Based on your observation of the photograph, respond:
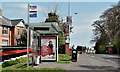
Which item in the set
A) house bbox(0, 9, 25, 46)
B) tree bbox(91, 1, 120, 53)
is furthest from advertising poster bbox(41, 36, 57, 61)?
tree bbox(91, 1, 120, 53)

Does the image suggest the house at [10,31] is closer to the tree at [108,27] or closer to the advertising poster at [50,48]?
the tree at [108,27]

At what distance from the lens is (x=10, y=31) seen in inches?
1825

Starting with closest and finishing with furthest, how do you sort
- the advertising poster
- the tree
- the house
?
the advertising poster
the house
the tree

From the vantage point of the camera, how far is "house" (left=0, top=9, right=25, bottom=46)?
4269 cm

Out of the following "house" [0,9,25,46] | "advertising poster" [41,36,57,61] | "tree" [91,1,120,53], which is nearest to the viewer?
"advertising poster" [41,36,57,61]

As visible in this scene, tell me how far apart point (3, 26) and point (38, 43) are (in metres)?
28.6

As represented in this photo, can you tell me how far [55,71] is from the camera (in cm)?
1084

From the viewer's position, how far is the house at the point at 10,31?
42688 millimetres

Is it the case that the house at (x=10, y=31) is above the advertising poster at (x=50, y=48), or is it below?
above

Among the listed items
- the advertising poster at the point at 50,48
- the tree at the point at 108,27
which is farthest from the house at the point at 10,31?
the advertising poster at the point at 50,48

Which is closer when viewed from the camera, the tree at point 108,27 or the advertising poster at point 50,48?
the advertising poster at point 50,48

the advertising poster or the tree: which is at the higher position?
the tree

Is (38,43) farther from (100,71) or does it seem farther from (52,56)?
(100,71)

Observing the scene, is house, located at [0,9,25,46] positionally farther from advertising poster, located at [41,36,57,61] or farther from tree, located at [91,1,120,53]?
advertising poster, located at [41,36,57,61]
